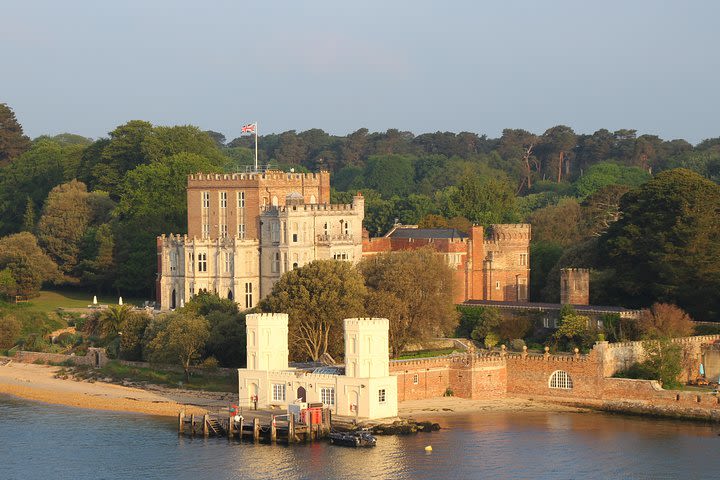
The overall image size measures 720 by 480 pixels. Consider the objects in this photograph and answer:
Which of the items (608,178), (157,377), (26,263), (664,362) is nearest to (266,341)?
(157,377)

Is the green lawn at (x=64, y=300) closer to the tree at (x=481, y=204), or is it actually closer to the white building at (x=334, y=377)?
the tree at (x=481, y=204)

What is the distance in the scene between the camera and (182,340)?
68688 mm

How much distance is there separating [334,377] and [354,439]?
4006mm

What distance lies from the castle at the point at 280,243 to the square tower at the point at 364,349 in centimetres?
1640

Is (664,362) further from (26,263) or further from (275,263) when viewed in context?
(26,263)

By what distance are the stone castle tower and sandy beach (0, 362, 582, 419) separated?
870 cm

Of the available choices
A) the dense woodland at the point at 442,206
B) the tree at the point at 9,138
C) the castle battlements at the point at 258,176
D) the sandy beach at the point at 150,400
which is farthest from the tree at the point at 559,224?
the tree at the point at 9,138

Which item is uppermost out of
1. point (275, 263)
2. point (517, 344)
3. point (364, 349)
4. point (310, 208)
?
point (310, 208)

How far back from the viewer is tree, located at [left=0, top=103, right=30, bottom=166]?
443 feet

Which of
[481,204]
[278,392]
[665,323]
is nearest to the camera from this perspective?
[278,392]

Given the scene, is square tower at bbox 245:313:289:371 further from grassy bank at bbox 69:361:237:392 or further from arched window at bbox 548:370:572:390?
arched window at bbox 548:370:572:390

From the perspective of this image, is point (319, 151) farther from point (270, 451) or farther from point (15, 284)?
point (270, 451)

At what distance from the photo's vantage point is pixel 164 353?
7000cm

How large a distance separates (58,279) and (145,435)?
35.3m
